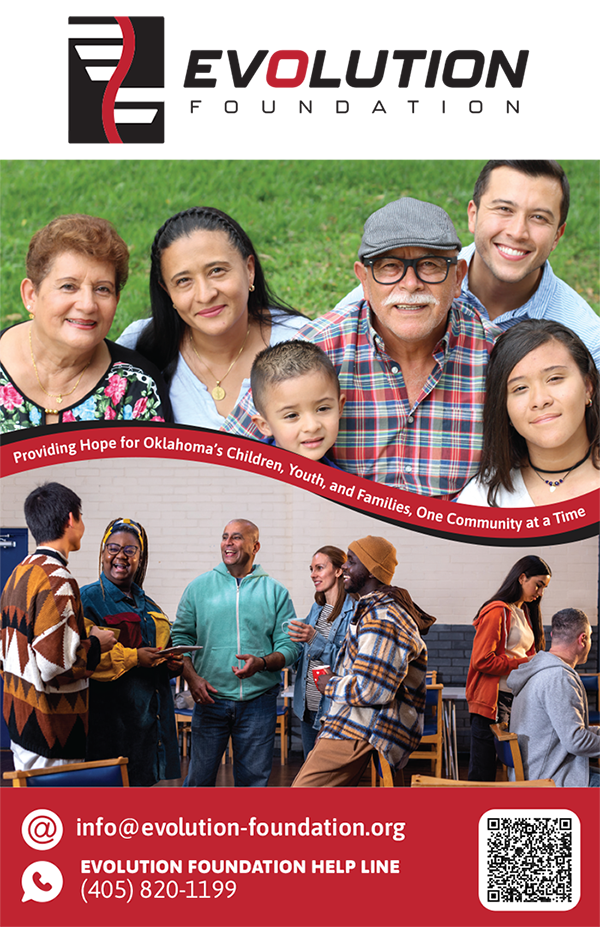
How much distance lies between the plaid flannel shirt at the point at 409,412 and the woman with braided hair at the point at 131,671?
0.69 metres

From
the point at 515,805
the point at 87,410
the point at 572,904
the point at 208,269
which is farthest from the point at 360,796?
the point at 208,269

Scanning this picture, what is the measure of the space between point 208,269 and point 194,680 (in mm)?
1672

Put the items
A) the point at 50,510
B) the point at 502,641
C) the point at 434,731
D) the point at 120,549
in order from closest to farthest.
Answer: the point at 50,510 → the point at 120,549 → the point at 502,641 → the point at 434,731

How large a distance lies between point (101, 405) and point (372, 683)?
1552 millimetres

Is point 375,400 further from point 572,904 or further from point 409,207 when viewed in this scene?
point 572,904

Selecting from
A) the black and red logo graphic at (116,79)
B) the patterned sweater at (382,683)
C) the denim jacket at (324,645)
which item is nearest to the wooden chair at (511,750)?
the patterned sweater at (382,683)

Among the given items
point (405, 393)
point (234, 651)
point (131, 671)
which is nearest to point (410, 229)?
point (405, 393)

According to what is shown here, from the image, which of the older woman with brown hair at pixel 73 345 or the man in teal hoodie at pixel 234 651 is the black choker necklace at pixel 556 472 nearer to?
the man in teal hoodie at pixel 234 651

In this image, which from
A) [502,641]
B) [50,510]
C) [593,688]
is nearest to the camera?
[50,510]

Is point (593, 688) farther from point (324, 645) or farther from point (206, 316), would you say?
point (206, 316)

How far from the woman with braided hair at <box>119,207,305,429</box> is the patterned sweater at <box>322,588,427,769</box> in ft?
3.29

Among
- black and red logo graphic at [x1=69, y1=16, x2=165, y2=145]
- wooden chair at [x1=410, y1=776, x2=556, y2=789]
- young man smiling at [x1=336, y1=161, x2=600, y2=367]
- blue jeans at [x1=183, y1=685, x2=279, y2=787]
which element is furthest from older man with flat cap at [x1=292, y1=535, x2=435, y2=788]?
black and red logo graphic at [x1=69, y1=16, x2=165, y2=145]

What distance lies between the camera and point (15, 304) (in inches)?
150

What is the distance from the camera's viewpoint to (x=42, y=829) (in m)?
3.61
